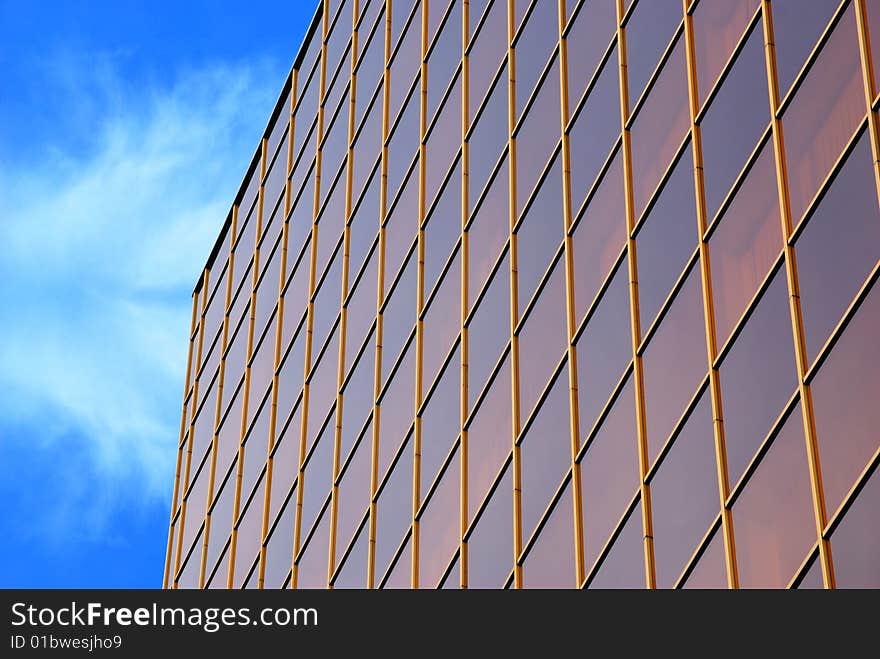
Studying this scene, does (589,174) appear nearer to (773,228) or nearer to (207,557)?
(773,228)

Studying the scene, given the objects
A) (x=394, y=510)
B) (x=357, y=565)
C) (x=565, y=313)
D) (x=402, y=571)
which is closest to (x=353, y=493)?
(x=357, y=565)

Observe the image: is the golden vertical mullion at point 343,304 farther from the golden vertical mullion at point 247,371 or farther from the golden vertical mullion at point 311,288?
the golden vertical mullion at point 247,371

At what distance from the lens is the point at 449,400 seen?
3362 cm

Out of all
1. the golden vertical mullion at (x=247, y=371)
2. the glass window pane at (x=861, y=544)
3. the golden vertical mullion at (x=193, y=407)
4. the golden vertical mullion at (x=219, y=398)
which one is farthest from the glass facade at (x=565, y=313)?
the golden vertical mullion at (x=193, y=407)

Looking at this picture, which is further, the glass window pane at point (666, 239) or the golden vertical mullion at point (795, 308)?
the glass window pane at point (666, 239)

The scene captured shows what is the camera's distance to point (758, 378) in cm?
2394

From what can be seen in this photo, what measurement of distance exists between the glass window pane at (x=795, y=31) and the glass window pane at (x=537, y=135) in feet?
22.5

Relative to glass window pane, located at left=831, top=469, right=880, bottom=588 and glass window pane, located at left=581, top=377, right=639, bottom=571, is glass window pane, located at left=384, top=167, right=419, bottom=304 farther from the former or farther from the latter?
glass window pane, located at left=831, top=469, right=880, bottom=588

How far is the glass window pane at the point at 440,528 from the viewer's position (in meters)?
32.0

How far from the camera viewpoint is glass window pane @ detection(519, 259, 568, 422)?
29969mm

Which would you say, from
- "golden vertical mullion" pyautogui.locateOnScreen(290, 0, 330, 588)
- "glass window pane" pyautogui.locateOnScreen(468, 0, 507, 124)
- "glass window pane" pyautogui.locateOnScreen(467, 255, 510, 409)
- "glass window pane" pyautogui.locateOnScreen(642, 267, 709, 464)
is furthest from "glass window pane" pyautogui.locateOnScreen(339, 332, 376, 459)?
"glass window pane" pyautogui.locateOnScreen(642, 267, 709, 464)
